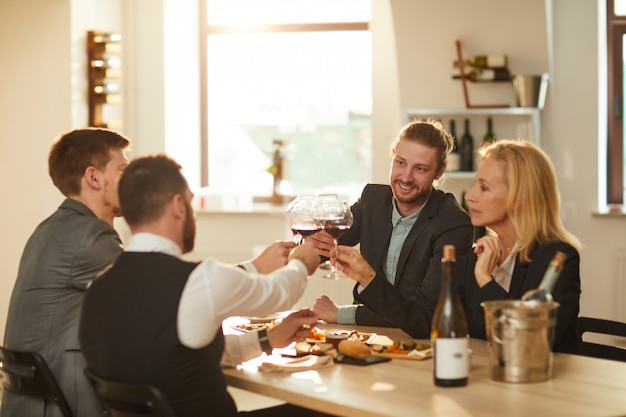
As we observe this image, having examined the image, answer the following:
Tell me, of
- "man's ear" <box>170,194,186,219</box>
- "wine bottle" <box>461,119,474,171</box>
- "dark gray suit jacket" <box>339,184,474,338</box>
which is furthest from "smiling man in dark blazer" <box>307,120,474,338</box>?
"wine bottle" <box>461,119,474,171</box>

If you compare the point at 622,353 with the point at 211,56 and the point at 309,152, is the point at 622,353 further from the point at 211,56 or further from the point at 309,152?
the point at 211,56

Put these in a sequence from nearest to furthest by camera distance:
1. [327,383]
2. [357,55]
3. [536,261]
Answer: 1. [327,383]
2. [536,261]
3. [357,55]

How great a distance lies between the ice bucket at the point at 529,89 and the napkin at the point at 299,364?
370 cm

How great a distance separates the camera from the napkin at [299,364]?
2.42 meters

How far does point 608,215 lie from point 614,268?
1.13 ft

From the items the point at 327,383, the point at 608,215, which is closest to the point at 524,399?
the point at 327,383

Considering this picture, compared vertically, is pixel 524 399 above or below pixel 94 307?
below

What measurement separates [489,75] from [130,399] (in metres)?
4.27

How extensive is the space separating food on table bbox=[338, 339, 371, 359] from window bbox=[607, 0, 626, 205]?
4.32 metres

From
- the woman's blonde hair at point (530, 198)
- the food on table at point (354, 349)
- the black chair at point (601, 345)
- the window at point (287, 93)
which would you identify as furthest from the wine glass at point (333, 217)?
the window at point (287, 93)

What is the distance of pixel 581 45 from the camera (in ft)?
20.2

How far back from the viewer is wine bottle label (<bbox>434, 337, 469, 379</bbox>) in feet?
7.15

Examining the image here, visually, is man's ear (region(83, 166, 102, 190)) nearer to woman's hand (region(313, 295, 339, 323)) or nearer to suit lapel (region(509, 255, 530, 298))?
woman's hand (region(313, 295, 339, 323))

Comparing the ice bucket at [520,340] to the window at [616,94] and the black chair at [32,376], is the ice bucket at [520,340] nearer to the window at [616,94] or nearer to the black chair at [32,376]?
the black chair at [32,376]
